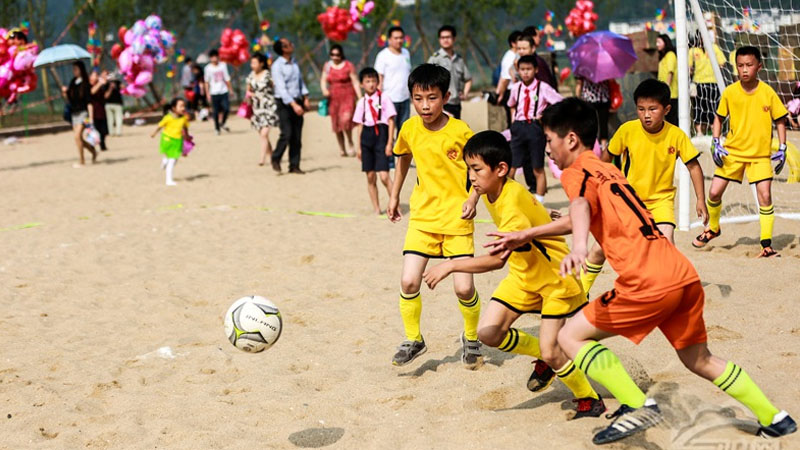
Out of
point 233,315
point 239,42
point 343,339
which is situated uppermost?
point 239,42

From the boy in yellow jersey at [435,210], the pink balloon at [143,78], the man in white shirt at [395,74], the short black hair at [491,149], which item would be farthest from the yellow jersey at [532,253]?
the pink balloon at [143,78]

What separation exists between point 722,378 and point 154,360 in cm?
368

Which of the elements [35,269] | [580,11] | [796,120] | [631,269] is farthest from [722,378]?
[580,11]

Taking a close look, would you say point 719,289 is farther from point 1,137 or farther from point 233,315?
point 1,137

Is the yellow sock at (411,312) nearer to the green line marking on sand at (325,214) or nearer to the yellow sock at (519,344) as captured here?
the yellow sock at (519,344)

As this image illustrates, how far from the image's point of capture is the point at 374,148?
10766 mm

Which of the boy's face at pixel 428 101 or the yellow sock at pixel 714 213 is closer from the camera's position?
the boy's face at pixel 428 101

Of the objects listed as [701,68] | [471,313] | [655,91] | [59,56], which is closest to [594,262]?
[655,91]

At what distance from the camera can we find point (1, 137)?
24750 millimetres

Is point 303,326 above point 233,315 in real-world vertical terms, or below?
below

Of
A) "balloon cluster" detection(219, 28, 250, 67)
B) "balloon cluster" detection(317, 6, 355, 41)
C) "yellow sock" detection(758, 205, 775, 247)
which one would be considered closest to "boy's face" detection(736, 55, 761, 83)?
"yellow sock" detection(758, 205, 775, 247)

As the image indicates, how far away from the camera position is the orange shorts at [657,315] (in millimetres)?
3959

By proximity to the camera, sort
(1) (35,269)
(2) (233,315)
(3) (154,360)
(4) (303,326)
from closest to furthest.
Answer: (2) (233,315), (3) (154,360), (4) (303,326), (1) (35,269)

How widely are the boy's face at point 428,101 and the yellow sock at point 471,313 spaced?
1132 millimetres
